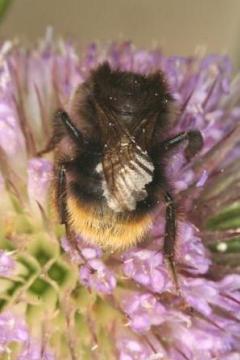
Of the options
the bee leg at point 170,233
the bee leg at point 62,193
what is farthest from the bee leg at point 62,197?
the bee leg at point 170,233

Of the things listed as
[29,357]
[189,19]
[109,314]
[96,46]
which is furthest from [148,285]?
[189,19]

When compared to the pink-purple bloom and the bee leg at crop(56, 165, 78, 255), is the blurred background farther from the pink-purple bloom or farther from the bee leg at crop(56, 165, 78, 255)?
the bee leg at crop(56, 165, 78, 255)

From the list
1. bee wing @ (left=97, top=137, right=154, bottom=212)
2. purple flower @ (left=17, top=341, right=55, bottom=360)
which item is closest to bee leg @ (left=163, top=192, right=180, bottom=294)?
bee wing @ (left=97, top=137, right=154, bottom=212)

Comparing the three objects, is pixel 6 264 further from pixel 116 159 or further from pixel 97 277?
pixel 116 159

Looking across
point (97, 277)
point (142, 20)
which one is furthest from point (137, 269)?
point (142, 20)

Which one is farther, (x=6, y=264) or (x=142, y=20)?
(x=142, y=20)
